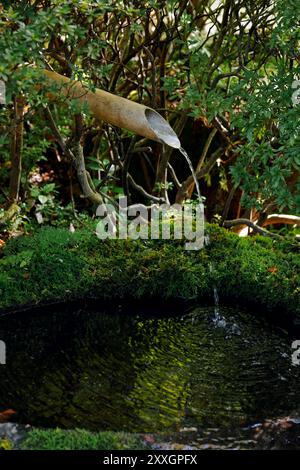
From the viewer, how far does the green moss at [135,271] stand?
5.88m

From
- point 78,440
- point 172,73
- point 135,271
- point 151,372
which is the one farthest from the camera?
point 172,73

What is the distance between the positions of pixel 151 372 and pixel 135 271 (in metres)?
1.49

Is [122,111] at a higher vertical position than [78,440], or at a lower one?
higher

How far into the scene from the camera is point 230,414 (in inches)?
167

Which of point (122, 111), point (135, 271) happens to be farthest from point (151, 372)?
point (122, 111)

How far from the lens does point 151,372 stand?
475 centimetres

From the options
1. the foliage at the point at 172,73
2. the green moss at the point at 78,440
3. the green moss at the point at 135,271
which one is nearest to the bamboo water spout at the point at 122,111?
the foliage at the point at 172,73

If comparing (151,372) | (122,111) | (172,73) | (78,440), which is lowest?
(151,372)

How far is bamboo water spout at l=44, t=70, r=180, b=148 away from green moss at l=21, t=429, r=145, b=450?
2439mm

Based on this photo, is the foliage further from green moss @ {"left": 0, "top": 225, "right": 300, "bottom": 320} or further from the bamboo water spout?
green moss @ {"left": 0, "top": 225, "right": 300, "bottom": 320}

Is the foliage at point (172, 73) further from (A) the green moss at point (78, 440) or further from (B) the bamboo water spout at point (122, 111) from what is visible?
(A) the green moss at point (78, 440)

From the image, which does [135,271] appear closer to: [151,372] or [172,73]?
[151,372]

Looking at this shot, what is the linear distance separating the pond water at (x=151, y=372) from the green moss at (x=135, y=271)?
23 cm
